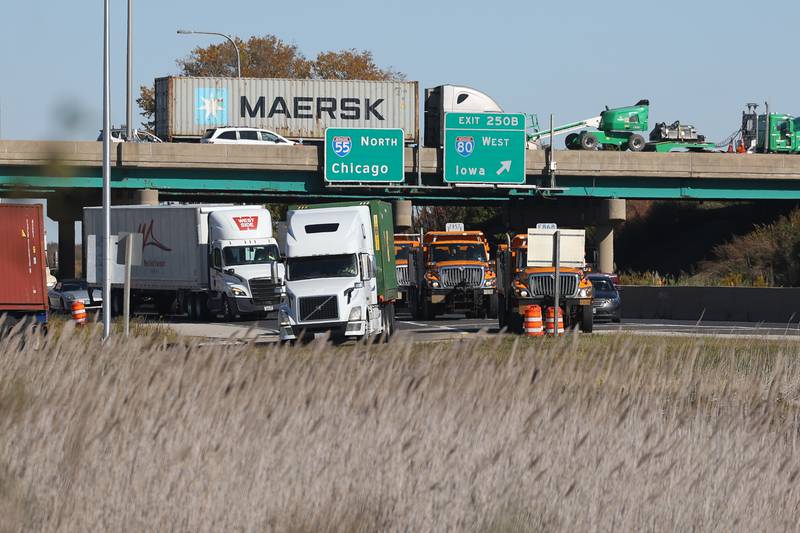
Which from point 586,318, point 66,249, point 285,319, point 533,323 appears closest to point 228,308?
point 285,319

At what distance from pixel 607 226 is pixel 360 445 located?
194 feet

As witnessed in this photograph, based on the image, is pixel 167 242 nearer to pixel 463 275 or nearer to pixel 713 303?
pixel 463 275

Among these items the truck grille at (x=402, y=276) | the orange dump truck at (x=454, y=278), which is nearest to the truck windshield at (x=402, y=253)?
the truck grille at (x=402, y=276)

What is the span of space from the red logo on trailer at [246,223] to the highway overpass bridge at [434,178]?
12.4 meters

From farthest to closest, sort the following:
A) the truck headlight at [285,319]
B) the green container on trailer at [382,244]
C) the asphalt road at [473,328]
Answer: the asphalt road at [473,328] < the green container on trailer at [382,244] < the truck headlight at [285,319]

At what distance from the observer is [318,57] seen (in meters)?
102

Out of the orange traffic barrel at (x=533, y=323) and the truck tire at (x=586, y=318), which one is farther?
the truck tire at (x=586, y=318)

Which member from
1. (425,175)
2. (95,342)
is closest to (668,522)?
(95,342)

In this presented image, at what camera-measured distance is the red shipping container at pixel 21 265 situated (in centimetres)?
3083

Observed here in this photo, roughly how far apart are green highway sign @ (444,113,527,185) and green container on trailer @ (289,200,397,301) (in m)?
22.7

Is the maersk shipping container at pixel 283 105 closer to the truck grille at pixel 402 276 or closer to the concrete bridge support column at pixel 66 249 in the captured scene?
the concrete bridge support column at pixel 66 249

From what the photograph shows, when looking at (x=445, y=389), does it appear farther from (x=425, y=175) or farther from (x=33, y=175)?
(x=425, y=175)

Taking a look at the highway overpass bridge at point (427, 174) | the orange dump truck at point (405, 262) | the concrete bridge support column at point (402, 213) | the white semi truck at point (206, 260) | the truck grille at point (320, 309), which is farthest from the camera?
the concrete bridge support column at point (402, 213)

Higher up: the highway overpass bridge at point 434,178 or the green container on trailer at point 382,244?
the highway overpass bridge at point 434,178
